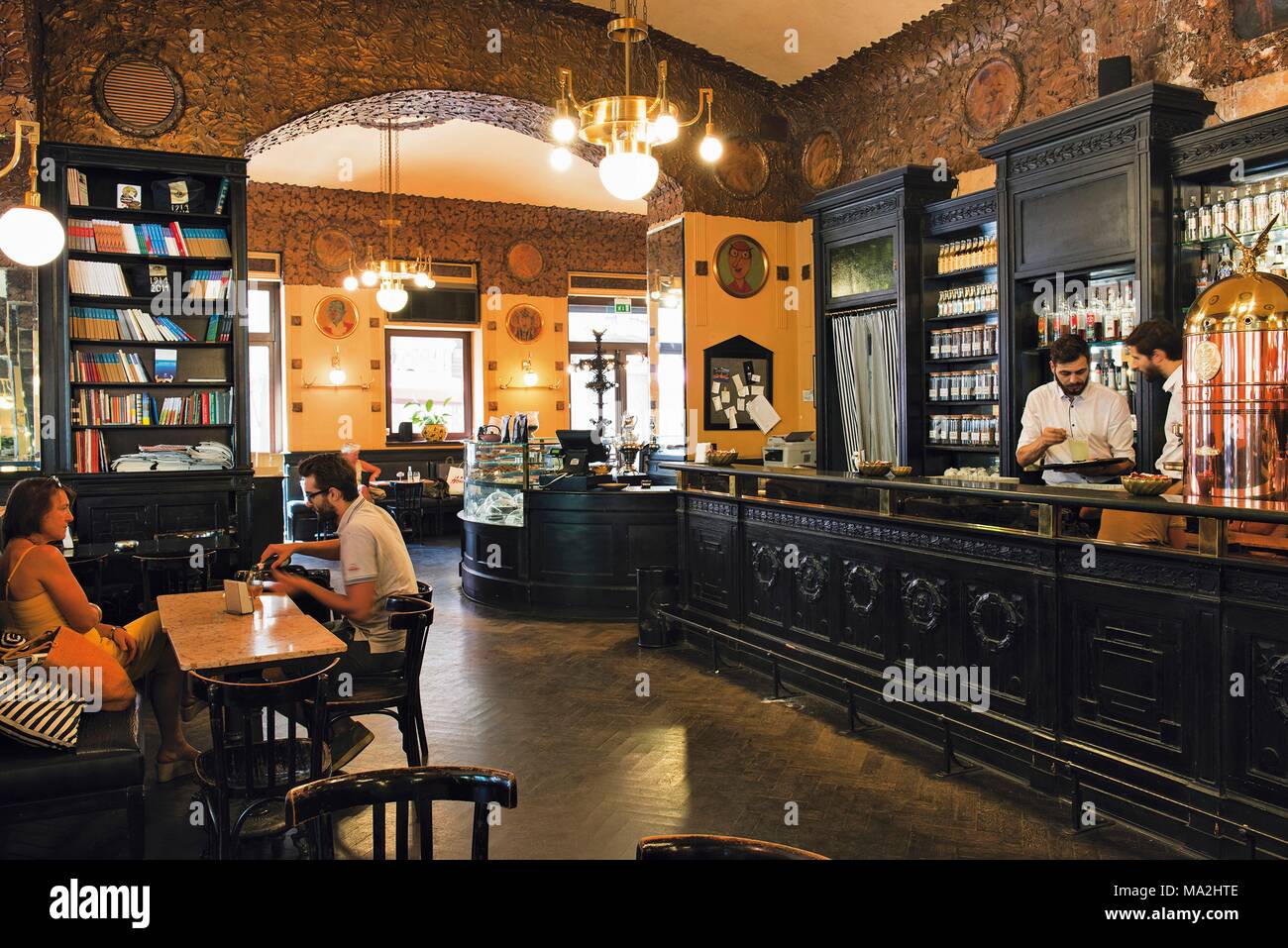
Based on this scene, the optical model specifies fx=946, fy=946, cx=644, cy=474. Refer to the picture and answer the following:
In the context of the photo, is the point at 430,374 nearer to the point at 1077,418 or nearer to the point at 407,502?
the point at 407,502

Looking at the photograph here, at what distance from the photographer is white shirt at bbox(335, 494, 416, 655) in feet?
14.2

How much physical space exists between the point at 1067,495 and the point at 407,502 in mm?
10402

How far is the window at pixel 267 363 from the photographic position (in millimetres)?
13703

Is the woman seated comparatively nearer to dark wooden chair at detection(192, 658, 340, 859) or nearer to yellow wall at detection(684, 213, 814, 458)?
dark wooden chair at detection(192, 658, 340, 859)

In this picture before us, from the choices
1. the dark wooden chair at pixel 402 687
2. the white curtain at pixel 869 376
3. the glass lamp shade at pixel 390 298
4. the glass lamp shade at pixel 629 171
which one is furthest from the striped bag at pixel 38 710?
the glass lamp shade at pixel 390 298

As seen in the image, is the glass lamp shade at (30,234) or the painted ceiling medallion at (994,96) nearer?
the glass lamp shade at (30,234)

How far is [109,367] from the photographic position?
723 centimetres

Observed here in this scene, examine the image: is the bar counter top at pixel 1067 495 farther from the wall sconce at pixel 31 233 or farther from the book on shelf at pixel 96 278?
the book on shelf at pixel 96 278

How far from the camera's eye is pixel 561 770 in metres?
4.44

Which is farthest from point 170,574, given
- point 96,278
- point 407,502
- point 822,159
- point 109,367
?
point 407,502

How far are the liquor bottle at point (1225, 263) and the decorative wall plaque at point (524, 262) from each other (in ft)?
36.1

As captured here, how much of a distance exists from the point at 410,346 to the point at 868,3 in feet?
28.8
